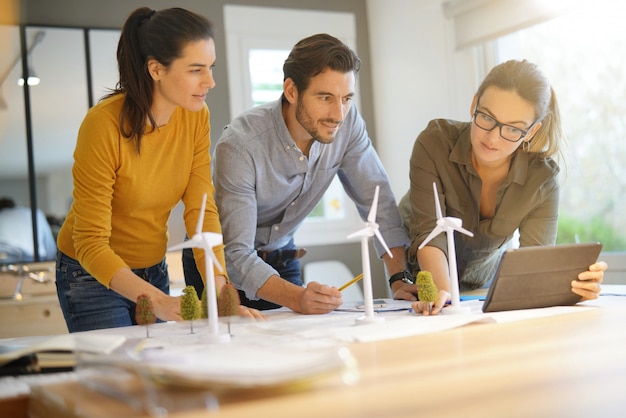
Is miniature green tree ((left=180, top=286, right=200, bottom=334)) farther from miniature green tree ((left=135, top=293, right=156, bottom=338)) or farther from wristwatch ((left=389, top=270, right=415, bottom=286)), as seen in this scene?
wristwatch ((left=389, top=270, right=415, bottom=286))

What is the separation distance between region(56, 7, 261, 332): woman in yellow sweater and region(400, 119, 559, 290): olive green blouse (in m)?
0.65

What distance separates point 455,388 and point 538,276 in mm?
895

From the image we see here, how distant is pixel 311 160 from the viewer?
2.37m

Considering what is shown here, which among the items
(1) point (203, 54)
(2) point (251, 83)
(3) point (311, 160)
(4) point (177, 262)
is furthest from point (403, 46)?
(1) point (203, 54)

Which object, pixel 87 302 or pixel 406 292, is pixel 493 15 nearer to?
pixel 406 292

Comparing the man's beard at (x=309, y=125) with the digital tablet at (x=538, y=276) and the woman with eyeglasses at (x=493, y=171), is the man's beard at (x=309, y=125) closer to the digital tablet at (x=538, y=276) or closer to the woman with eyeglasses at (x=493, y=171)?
the woman with eyeglasses at (x=493, y=171)

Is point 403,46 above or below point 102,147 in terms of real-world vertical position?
above

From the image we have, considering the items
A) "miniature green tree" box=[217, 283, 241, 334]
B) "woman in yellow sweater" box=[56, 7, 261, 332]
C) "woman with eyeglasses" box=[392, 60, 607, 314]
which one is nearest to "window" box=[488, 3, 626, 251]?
"woman with eyeglasses" box=[392, 60, 607, 314]

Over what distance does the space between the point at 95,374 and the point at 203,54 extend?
1118 mm

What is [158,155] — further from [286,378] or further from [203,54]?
[286,378]

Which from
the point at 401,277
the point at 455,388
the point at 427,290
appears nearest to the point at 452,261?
the point at 427,290

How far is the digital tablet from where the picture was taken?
170cm

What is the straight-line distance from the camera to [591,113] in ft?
12.4

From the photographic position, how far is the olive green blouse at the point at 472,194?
2203mm
